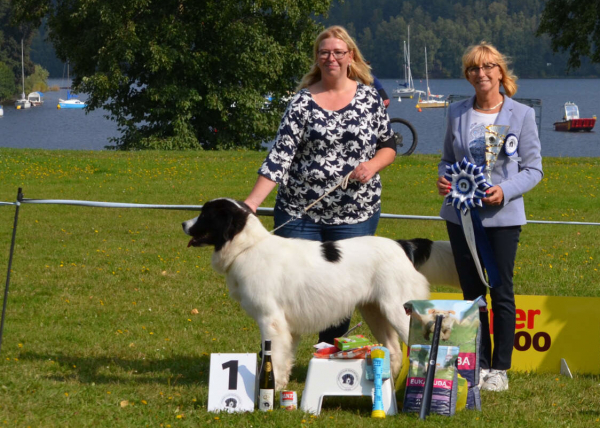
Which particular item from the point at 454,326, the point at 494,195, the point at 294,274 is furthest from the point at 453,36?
the point at 454,326

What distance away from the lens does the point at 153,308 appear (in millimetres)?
7195

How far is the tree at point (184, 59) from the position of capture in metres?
26.3

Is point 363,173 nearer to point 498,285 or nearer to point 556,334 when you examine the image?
point 498,285

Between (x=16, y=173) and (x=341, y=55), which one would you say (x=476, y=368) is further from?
(x=16, y=173)

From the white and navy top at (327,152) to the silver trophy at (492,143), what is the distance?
25.0 inches

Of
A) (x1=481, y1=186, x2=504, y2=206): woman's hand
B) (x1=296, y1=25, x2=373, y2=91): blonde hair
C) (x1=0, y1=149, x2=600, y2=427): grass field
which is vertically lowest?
(x1=0, y1=149, x2=600, y2=427): grass field

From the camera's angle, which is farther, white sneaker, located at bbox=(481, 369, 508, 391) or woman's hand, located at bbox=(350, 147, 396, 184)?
white sneaker, located at bbox=(481, 369, 508, 391)

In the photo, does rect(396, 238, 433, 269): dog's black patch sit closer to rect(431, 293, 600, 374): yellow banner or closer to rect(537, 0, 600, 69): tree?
rect(431, 293, 600, 374): yellow banner

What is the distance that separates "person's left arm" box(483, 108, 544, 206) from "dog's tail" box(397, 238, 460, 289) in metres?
0.61

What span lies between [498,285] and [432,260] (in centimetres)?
48

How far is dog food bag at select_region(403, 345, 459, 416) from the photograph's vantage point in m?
4.30

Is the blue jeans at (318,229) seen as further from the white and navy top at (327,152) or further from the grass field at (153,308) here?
the grass field at (153,308)

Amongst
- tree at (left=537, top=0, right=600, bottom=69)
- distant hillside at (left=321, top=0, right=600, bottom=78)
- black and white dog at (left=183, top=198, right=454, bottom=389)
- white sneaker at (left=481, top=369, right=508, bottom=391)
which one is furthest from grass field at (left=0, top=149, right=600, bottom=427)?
distant hillside at (left=321, top=0, right=600, bottom=78)

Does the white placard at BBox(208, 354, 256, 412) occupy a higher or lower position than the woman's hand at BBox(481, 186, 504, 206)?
lower
